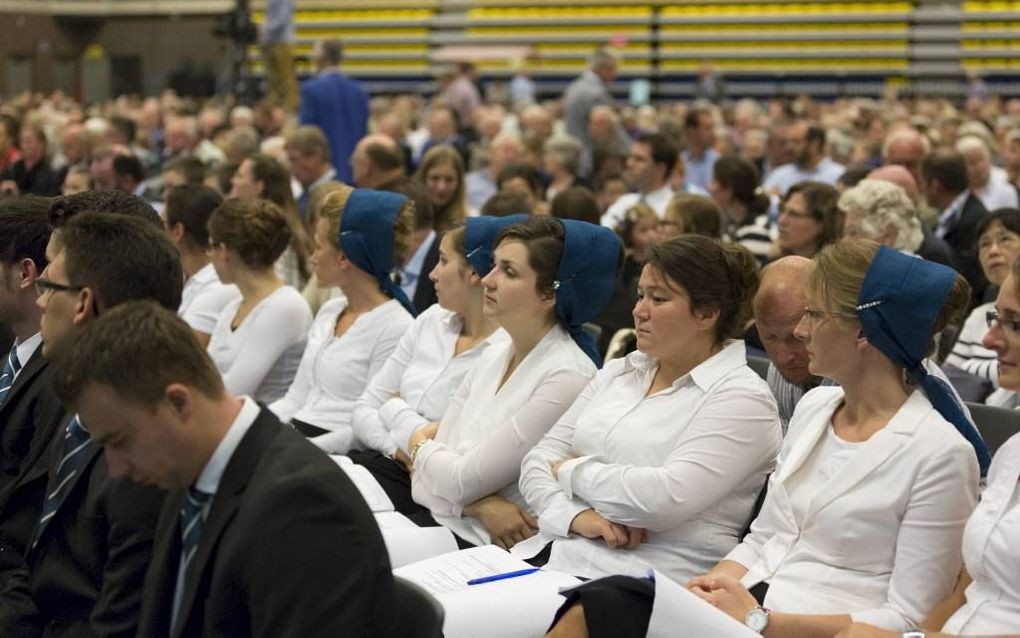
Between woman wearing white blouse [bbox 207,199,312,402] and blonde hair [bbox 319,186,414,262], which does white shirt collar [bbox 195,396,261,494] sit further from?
woman wearing white blouse [bbox 207,199,312,402]

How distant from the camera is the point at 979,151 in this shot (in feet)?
29.0

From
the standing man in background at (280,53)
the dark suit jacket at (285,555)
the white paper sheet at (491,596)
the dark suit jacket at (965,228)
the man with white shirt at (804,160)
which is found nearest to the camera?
the dark suit jacket at (285,555)

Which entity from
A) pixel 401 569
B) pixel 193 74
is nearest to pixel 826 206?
pixel 401 569

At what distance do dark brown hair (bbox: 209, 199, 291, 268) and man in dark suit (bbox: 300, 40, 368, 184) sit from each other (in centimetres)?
548

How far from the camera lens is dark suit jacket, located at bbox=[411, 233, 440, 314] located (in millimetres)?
5895

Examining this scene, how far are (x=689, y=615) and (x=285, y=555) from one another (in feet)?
3.29

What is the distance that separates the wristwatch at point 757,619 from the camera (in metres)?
2.79

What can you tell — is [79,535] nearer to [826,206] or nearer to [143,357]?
[143,357]

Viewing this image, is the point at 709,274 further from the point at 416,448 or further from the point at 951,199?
the point at 951,199

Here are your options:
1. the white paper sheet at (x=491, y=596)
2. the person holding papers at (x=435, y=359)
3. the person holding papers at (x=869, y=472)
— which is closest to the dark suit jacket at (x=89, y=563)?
the white paper sheet at (x=491, y=596)

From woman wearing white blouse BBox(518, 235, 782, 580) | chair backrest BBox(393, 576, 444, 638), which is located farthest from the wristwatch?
chair backrest BBox(393, 576, 444, 638)

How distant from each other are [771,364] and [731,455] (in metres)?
0.64

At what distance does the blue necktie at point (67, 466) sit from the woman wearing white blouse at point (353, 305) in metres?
1.97

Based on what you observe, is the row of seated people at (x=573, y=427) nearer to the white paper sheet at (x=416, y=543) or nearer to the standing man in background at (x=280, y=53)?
the white paper sheet at (x=416, y=543)
